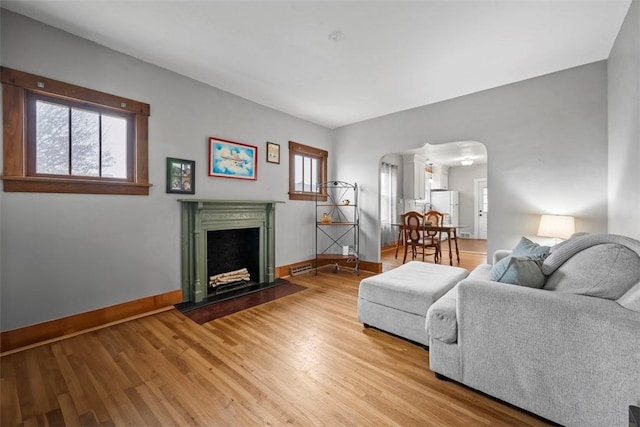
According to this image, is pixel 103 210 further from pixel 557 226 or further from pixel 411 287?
pixel 557 226

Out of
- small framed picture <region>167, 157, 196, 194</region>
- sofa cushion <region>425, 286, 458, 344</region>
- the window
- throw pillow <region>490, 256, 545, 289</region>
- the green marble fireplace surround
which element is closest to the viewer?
A: throw pillow <region>490, 256, 545, 289</region>

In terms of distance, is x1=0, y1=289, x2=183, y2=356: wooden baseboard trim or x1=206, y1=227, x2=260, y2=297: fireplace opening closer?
x1=0, y1=289, x2=183, y2=356: wooden baseboard trim

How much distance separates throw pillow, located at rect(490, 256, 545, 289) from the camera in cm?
148

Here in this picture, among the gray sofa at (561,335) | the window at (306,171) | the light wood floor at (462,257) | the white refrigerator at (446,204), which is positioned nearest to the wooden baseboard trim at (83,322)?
the window at (306,171)

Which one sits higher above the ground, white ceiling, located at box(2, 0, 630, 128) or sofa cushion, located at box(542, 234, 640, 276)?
white ceiling, located at box(2, 0, 630, 128)

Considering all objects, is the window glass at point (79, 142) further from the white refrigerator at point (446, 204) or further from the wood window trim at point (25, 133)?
the white refrigerator at point (446, 204)

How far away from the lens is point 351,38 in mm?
2248

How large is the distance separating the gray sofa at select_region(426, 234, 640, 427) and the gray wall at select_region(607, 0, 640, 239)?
0.88 m

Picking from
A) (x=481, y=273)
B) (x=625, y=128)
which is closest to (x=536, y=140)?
(x=625, y=128)

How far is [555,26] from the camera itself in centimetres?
210

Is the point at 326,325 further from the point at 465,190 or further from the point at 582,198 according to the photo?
Answer: the point at 465,190

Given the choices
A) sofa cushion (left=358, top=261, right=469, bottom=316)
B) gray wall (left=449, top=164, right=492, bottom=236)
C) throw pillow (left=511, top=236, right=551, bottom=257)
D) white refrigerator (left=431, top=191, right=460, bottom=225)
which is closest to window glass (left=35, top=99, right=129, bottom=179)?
sofa cushion (left=358, top=261, right=469, bottom=316)

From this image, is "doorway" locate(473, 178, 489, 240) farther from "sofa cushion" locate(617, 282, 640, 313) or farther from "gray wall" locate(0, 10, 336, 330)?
"sofa cushion" locate(617, 282, 640, 313)

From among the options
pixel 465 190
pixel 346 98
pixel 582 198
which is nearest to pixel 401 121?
pixel 346 98
